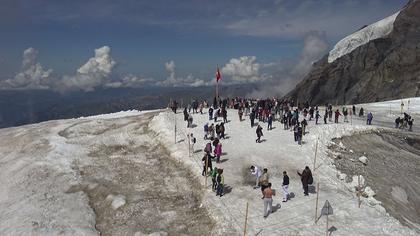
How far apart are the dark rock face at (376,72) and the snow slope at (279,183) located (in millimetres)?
76690

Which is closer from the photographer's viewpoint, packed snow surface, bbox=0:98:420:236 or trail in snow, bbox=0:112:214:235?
packed snow surface, bbox=0:98:420:236

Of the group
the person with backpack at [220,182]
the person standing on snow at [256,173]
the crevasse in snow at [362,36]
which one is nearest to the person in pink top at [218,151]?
the person standing on snow at [256,173]

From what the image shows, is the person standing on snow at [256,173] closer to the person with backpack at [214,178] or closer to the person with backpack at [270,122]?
the person with backpack at [214,178]

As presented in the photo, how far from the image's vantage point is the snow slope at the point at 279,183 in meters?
25.7

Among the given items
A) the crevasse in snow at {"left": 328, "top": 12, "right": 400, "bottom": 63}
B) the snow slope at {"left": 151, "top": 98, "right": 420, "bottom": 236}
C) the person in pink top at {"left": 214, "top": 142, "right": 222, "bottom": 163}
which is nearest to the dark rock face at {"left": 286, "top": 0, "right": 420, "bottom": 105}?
the crevasse in snow at {"left": 328, "top": 12, "right": 400, "bottom": 63}

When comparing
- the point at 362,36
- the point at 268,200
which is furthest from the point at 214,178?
the point at 362,36

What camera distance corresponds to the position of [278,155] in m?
38.1

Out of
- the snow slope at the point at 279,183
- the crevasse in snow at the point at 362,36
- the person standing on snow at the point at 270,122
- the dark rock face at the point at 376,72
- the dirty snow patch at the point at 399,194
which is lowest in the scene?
the dirty snow patch at the point at 399,194

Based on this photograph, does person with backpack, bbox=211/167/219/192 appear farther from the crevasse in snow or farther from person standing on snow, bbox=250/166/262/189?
the crevasse in snow

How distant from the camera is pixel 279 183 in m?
32.8

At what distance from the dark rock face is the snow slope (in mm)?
76690

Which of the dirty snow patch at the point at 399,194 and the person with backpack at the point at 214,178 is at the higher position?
the person with backpack at the point at 214,178

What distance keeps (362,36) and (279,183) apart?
432ft

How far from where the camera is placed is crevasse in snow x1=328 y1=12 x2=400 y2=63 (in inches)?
5595
